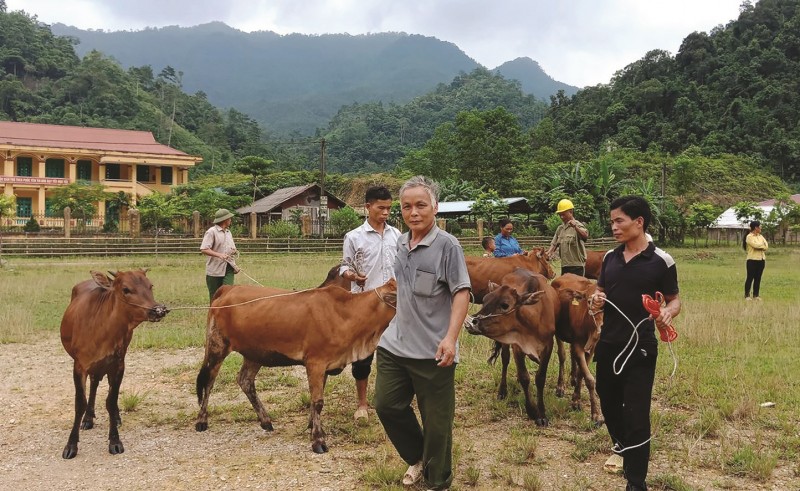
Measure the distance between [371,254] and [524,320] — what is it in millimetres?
1530

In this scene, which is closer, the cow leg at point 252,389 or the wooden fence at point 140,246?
the cow leg at point 252,389

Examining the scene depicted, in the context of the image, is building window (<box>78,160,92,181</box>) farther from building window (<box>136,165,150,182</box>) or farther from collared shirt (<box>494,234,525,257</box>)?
collared shirt (<box>494,234,525,257</box>)

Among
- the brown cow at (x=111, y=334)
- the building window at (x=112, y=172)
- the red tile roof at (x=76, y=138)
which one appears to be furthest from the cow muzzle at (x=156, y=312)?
the building window at (x=112, y=172)

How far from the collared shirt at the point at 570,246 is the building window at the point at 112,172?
133ft

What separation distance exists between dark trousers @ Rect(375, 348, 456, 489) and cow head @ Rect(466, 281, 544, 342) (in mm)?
1067

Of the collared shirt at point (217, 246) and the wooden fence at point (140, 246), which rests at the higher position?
the collared shirt at point (217, 246)

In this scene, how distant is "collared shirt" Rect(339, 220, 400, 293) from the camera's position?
5.73m

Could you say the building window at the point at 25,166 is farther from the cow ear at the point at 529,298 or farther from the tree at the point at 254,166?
the cow ear at the point at 529,298

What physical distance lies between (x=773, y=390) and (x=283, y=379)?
5399mm

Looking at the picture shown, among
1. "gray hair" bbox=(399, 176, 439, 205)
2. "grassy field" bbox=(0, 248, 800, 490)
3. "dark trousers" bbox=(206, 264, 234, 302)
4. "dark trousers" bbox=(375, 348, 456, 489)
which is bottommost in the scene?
"grassy field" bbox=(0, 248, 800, 490)

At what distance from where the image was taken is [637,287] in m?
4.09

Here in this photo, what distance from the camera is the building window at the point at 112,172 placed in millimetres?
42812

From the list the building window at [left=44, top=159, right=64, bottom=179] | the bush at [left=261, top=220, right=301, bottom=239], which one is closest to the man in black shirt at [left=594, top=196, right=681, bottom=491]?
the bush at [left=261, top=220, right=301, bottom=239]

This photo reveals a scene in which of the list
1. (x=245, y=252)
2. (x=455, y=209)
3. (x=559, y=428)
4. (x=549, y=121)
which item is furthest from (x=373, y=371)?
(x=549, y=121)
